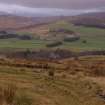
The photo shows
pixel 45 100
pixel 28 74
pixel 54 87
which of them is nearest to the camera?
pixel 45 100

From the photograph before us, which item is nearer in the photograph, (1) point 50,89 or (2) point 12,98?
(2) point 12,98

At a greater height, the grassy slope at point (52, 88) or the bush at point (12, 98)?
the bush at point (12, 98)

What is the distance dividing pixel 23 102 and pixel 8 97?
95 cm

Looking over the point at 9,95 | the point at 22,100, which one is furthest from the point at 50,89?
the point at 9,95

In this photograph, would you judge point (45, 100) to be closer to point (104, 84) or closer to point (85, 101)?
point (85, 101)

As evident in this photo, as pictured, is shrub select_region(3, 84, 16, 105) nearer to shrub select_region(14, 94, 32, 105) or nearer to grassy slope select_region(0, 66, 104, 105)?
shrub select_region(14, 94, 32, 105)

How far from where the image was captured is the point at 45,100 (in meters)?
20.7

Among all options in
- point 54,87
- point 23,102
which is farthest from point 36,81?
point 23,102

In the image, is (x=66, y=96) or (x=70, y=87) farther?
(x=70, y=87)

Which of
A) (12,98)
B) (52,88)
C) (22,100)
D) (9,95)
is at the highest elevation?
(9,95)

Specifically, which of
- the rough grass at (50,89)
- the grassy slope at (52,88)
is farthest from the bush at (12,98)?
the grassy slope at (52,88)

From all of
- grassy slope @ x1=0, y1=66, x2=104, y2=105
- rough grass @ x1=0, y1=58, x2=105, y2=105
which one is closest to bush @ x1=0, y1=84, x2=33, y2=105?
rough grass @ x1=0, y1=58, x2=105, y2=105

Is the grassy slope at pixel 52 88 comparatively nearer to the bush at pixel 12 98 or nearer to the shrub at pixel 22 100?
the shrub at pixel 22 100

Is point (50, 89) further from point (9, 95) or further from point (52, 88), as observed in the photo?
point (9, 95)
